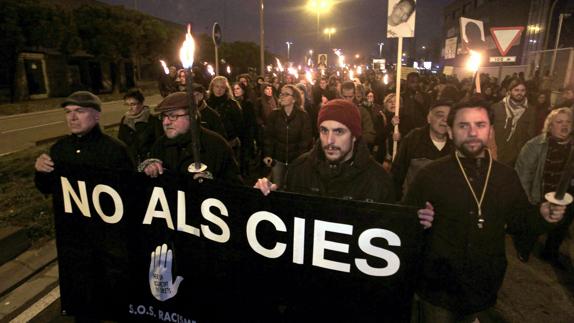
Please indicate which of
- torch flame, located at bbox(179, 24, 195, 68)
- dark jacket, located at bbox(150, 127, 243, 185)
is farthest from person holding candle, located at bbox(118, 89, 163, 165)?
torch flame, located at bbox(179, 24, 195, 68)

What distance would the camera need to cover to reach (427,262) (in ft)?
8.14

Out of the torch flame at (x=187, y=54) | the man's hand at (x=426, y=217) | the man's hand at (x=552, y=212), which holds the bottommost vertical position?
the man's hand at (x=426, y=217)

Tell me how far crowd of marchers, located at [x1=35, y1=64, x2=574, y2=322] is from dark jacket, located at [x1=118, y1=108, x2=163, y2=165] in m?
0.01

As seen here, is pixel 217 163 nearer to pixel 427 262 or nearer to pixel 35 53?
pixel 427 262

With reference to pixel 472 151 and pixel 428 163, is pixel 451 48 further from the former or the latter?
pixel 472 151

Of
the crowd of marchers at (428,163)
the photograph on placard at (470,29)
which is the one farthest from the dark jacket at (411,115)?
the photograph on placard at (470,29)

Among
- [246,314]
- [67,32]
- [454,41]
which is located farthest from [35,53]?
[454,41]

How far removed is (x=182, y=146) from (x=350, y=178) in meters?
1.58

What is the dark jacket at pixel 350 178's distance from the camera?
256 cm

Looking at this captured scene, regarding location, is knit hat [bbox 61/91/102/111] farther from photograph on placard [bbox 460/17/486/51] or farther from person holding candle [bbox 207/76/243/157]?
photograph on placard [bbox 460/17/486/51]

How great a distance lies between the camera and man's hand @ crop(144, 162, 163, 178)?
268cm

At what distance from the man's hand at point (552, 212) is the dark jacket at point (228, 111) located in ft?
17.7

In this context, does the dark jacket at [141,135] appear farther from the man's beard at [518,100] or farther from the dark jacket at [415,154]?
the man's beard at [518,100]

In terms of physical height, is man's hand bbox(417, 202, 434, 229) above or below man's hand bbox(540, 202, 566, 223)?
below
